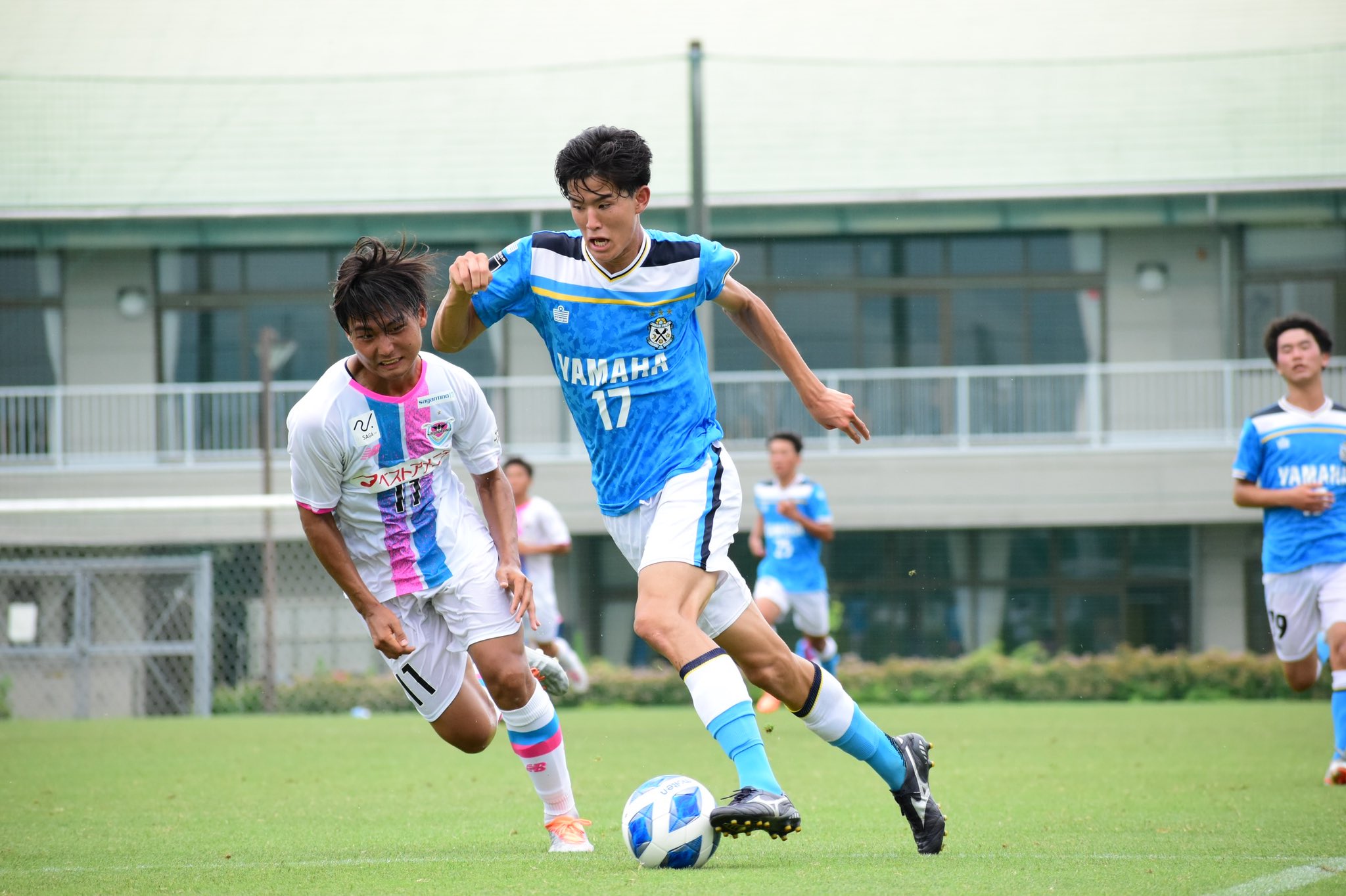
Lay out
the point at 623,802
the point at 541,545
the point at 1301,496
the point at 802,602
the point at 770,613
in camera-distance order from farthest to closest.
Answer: the point at 802,602 < the point at 770,613 < the point at 541,545 < the point at 1301,496 < the point at 623,802

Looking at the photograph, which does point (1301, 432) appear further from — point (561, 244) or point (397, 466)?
point (397, 466)

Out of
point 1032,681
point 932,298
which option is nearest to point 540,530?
point 1032,681

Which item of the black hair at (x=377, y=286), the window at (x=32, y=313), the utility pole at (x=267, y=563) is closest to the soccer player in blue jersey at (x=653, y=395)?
the black hair at (x=377, y=286)

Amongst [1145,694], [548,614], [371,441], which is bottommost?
[1145,694]

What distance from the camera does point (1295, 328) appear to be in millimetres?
8000

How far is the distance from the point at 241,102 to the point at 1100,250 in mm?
12712

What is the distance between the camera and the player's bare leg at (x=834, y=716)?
16.0 ft

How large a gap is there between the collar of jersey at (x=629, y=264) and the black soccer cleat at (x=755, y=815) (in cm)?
173

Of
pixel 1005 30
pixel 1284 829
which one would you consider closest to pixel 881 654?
pixel 1005 30

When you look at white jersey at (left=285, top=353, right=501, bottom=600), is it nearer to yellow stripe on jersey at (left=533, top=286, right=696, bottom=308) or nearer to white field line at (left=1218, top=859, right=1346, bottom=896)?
yellow stripe on jersey at (left=533, top=286, right=696, bottom=308)

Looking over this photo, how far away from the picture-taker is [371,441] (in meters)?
5.26

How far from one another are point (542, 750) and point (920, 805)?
1393 millimetres

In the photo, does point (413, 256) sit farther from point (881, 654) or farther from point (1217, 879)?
point (881, 654)

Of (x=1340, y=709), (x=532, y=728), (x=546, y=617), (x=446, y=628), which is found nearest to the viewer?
(x=532, y=728)
